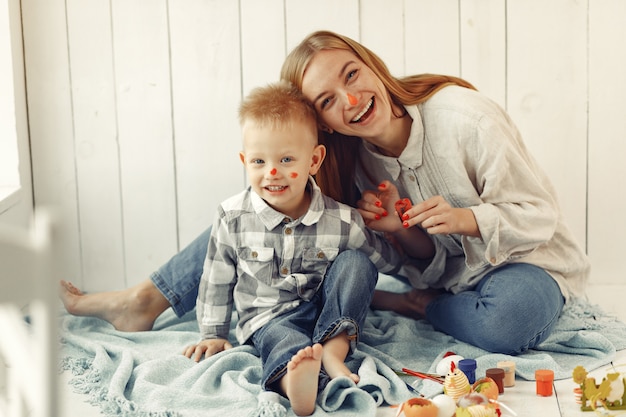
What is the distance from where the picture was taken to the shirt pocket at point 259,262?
1608 millimetres

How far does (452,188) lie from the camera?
1.66 meters

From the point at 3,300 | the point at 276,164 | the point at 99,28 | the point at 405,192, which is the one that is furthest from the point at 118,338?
the point at 3,300

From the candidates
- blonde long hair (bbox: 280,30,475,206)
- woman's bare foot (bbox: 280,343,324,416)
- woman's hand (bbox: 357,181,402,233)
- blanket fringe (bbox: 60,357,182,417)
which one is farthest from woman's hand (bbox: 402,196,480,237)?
blanket fringe (bbox: 60,357,182,417)

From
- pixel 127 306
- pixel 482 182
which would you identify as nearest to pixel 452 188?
pixel 482 182

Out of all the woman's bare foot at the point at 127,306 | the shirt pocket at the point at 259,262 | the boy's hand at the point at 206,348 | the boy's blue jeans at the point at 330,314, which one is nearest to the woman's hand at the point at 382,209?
the boy's blue jeans at the point at 330,314

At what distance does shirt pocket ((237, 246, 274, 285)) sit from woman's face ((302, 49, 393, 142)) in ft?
0.88

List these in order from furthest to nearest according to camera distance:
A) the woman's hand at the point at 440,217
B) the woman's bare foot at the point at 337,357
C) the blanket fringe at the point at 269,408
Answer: the woman's hand at the point at 440,217
the woman's bare foot at the point at 337,357
the blanket fringe at the point at 269,408

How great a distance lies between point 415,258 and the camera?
1809mm

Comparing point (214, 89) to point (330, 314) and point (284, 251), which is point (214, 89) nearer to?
point (284, 251)

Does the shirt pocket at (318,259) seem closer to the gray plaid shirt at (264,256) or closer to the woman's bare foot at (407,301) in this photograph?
the gray plaid shirt at (264,256)

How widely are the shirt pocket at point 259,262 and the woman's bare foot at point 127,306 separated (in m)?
0.28

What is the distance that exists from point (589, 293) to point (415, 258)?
1.65 feet

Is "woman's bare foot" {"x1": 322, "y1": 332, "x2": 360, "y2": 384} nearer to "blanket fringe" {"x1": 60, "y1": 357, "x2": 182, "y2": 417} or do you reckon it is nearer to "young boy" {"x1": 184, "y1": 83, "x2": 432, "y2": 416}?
"young boy" {"x1": 184, "y1": 83, "x2": 432, "y2": 416}

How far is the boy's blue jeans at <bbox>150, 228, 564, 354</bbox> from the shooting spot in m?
1.59
